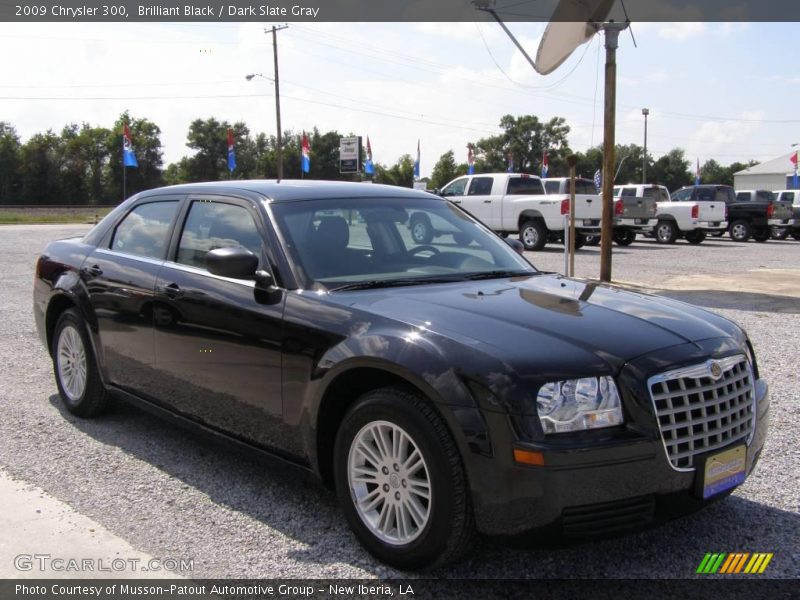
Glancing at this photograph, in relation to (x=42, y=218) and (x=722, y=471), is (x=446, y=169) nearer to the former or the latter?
(x=42, y=218)

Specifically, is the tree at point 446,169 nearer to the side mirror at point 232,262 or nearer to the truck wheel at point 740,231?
the truck wheel at point 740,231

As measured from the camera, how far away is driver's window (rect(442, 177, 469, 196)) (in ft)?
73.7

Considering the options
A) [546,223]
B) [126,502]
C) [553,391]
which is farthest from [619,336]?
[546,223]

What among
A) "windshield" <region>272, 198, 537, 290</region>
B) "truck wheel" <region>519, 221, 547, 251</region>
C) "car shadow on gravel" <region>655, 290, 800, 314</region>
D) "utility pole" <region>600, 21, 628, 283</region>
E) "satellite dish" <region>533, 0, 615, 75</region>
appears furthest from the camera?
"truck wheel" <region>519, 221, 547, 251</region>

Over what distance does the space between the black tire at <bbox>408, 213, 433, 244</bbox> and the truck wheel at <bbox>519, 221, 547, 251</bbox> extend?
16910 mm

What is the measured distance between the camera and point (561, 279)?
434cm

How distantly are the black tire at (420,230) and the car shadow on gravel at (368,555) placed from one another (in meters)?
1.50

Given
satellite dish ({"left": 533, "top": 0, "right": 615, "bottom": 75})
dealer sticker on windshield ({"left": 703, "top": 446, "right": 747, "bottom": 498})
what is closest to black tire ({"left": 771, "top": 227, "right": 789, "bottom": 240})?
satellite dish ({"left": 533, "top": 0, "right": 615, "bottom": 75})

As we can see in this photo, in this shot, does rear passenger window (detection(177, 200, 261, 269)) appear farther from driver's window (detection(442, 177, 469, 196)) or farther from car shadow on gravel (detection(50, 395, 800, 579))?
driver's window (detection(442, 177, 469, 196))

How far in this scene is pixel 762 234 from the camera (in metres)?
28.7

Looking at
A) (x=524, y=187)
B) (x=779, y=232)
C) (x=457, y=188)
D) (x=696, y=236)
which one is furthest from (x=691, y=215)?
(x=457, y=188)

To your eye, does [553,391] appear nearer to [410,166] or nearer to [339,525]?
[339,525]

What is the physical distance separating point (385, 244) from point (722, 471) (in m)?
2.05

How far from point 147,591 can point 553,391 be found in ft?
5.83
